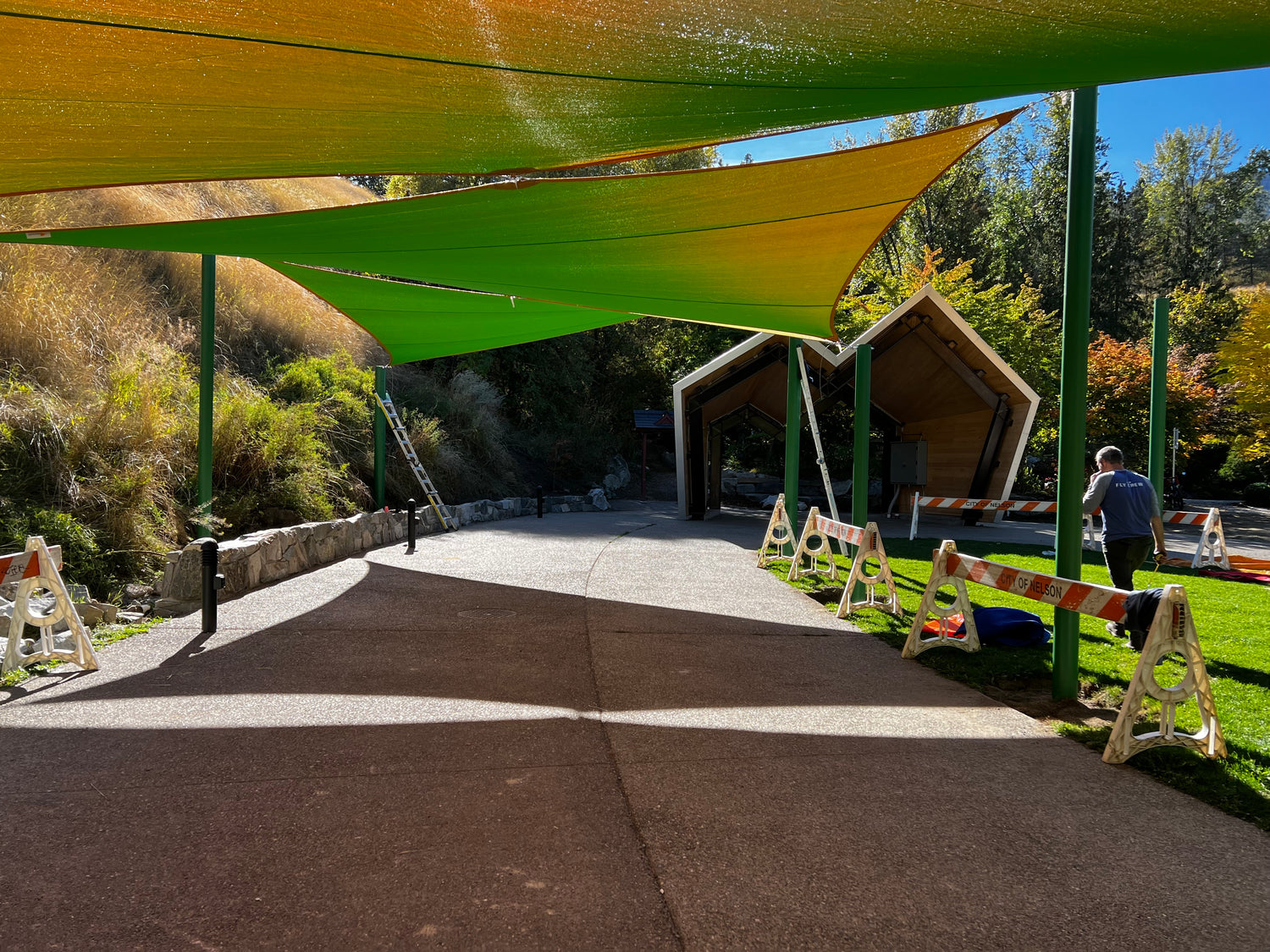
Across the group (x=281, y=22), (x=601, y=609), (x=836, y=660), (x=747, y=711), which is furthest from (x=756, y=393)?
(x=281, y=22)

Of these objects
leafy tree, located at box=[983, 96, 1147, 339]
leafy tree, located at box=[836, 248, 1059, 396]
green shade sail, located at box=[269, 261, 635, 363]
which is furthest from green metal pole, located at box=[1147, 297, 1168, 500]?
leafy tree, located at box=[983, 96, 1147, 339]

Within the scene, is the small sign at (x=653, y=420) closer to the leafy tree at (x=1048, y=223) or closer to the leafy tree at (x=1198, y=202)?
the leafy tree at (x=1048, y=223)

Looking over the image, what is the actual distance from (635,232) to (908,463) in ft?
45.8

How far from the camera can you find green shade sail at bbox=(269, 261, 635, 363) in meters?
8.45

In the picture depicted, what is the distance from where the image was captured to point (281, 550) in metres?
9.01

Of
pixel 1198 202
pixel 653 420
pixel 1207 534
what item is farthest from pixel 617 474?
pixel 1198 202

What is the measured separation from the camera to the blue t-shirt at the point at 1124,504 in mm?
6430

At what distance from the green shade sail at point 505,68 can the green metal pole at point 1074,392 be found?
3.86 feet

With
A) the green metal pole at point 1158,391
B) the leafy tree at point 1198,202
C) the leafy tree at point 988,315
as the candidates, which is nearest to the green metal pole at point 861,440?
the green metal pole at point 1158,391

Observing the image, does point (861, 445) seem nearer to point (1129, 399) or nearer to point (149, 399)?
point (149, 399)

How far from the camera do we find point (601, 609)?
777cm

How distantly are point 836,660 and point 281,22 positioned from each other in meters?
5.09

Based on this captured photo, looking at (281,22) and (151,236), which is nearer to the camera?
(281,22)

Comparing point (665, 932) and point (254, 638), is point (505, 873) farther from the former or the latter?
point (254, 638)
